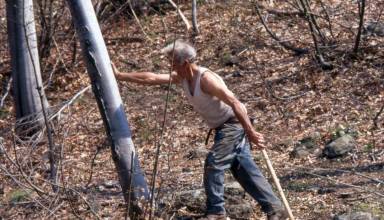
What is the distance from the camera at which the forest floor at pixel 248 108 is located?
8.34 meters

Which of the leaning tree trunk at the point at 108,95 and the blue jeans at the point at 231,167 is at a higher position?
the leaning tree trunk at the point at 108,95

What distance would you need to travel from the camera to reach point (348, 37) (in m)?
13.1

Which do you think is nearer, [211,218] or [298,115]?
[211,218]

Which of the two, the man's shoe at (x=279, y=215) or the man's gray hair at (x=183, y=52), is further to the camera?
the man's shoe at (x=279, y=215)

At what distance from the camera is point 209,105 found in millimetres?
7301

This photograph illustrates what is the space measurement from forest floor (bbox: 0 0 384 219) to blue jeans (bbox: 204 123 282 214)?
39cm

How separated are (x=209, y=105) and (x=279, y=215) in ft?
3.44

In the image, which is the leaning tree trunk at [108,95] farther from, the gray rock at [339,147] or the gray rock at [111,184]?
the gray rock at [339,147]

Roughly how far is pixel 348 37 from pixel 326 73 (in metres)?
1.05

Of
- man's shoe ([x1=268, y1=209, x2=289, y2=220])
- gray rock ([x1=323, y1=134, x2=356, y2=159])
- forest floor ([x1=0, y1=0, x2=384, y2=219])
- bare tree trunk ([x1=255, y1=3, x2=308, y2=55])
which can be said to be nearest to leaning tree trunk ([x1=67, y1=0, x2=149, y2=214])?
forest floor ([x1=0, y1=0, x2=384, y2=219])

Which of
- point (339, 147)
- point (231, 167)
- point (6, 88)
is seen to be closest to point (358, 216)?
point (231, 167)

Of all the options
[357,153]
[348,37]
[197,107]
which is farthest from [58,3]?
[197,107]

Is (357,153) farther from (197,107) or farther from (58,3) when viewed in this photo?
(58,3)

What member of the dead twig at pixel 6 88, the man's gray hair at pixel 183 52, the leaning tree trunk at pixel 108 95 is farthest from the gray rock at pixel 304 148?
the dead twig at pixel 6 88
